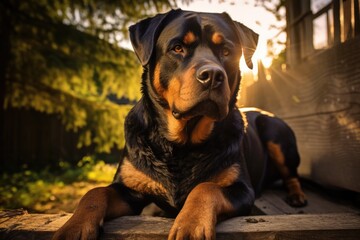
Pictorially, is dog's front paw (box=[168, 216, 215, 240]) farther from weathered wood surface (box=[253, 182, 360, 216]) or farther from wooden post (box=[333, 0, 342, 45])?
wooden post (box=[333, 0, 342, 45])

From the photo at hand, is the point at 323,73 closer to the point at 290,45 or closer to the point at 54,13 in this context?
the point at 290,45

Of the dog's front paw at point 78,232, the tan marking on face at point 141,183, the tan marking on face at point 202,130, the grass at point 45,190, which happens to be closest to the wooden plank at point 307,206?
the tan marking on face at point 202,130

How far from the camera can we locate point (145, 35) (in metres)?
2.42

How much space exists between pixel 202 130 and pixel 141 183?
0.57 m

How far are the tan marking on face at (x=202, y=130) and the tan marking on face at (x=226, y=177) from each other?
283 millimetres

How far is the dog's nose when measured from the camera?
6.57 ft

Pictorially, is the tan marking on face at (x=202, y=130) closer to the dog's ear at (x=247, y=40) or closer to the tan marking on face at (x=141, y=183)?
the tan marking on face at (x=141, y=183)

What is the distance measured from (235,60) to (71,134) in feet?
32.8

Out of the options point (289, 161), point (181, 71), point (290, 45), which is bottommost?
point (289, 161)

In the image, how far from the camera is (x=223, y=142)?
2398 millimetres

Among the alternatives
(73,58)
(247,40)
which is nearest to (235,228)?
(247,40)

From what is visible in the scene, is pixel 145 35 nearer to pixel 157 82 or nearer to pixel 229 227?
pixel 157 82

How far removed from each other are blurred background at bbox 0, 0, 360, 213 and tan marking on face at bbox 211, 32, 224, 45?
0.96 meters

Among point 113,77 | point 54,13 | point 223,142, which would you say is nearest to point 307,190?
point 223,142
